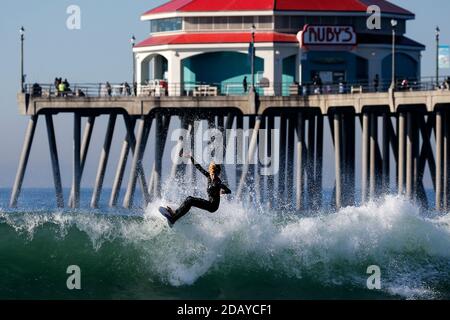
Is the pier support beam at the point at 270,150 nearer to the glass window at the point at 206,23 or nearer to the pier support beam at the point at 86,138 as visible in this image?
the glass window at the point at 206,23

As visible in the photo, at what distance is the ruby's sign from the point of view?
253ft

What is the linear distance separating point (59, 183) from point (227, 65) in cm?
924

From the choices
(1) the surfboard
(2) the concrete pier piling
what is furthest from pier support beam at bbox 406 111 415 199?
(1) the surfboard

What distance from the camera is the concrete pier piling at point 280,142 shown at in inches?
2808

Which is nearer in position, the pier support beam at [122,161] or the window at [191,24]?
the pier support beam at [122,161]

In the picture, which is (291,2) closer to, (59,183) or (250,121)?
(250,121)

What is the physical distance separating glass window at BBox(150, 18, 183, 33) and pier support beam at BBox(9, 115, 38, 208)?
7.12m

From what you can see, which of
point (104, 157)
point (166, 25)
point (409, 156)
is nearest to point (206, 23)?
point (166, 25)

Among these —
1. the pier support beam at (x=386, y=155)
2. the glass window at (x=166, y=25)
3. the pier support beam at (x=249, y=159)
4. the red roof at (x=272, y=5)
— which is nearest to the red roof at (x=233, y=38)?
the glass window at (x=166, y=25)

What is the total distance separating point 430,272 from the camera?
159 feet

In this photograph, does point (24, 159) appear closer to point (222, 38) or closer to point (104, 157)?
point (104, 157)

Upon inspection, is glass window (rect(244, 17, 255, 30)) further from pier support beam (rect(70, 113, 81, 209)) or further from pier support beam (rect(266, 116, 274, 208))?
pier support beam (rect(70, 113, 81, 209))

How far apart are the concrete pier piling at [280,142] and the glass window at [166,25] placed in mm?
4313

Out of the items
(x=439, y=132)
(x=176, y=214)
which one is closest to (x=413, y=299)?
(x=176, y=214)
